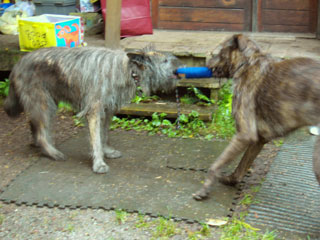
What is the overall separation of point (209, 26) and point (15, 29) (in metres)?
3.49

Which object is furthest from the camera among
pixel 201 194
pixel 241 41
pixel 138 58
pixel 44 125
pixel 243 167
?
pixel 44 125

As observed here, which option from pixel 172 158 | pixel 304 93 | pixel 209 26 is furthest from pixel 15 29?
pixel 304 93

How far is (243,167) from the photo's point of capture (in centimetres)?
491

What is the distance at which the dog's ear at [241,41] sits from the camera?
446 cm

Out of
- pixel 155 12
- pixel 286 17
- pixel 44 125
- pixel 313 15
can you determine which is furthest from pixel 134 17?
pixel 44 125

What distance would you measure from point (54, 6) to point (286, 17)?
14.3 feet

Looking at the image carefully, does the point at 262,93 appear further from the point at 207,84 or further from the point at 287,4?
the point at 287,4

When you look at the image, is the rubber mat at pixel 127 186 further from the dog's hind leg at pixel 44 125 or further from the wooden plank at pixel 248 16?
the wooden plank at pixel 248 16

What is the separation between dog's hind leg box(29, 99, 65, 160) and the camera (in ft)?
18.2

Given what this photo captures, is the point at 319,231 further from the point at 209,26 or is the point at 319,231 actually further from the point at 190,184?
the point at 209,26

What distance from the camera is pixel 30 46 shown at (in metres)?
6.96

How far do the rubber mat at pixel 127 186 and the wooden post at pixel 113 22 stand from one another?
6.11 ft

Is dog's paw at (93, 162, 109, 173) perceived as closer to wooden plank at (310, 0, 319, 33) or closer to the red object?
the red object

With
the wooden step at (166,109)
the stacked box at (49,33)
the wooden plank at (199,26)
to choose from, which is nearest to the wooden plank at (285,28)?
the wooden plank at (199,26)
